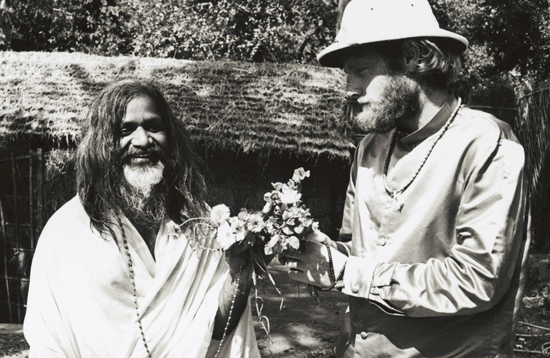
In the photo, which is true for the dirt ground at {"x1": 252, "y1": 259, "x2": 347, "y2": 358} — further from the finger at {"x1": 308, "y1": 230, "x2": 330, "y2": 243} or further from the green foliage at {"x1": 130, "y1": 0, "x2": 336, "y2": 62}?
the green foliage at {"x1": 130, "y1": 0, "x2": 336, "y2": 62}

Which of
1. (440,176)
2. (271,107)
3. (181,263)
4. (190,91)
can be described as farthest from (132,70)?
(440,176)

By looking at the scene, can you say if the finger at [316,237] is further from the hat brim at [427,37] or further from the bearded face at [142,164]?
the bearded face at [142,164]

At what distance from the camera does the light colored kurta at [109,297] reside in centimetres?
271

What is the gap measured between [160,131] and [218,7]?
14.3 m

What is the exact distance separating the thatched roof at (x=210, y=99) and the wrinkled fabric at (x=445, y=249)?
805 centimetres

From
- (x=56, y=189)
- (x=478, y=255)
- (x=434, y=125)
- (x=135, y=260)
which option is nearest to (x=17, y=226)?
(x=56, y=189)

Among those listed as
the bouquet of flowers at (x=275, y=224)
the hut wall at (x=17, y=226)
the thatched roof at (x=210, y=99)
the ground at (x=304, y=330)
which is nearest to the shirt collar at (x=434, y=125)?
the bouquet of flowers at (x=275, y=224)

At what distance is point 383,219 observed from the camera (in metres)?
2.37

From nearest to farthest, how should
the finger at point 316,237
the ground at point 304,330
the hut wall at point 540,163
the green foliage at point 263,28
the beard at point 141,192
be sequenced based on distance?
the finger at point 316,237
the beard at point 141,192
the ground at point 304,330
the hut wall at point 540,163
the green foliage at point 263,28

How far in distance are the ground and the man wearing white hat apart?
2.68 m

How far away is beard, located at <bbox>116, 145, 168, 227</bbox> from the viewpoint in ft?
9.78

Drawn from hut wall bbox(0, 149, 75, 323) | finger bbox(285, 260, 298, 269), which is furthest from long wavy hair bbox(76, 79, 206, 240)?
hut wall bbox(0, 149, 75, 323)

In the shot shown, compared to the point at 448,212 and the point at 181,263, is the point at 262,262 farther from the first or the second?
the point at 448,212

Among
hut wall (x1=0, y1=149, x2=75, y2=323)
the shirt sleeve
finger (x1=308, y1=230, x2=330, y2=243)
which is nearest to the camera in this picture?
the shirt sleeve
